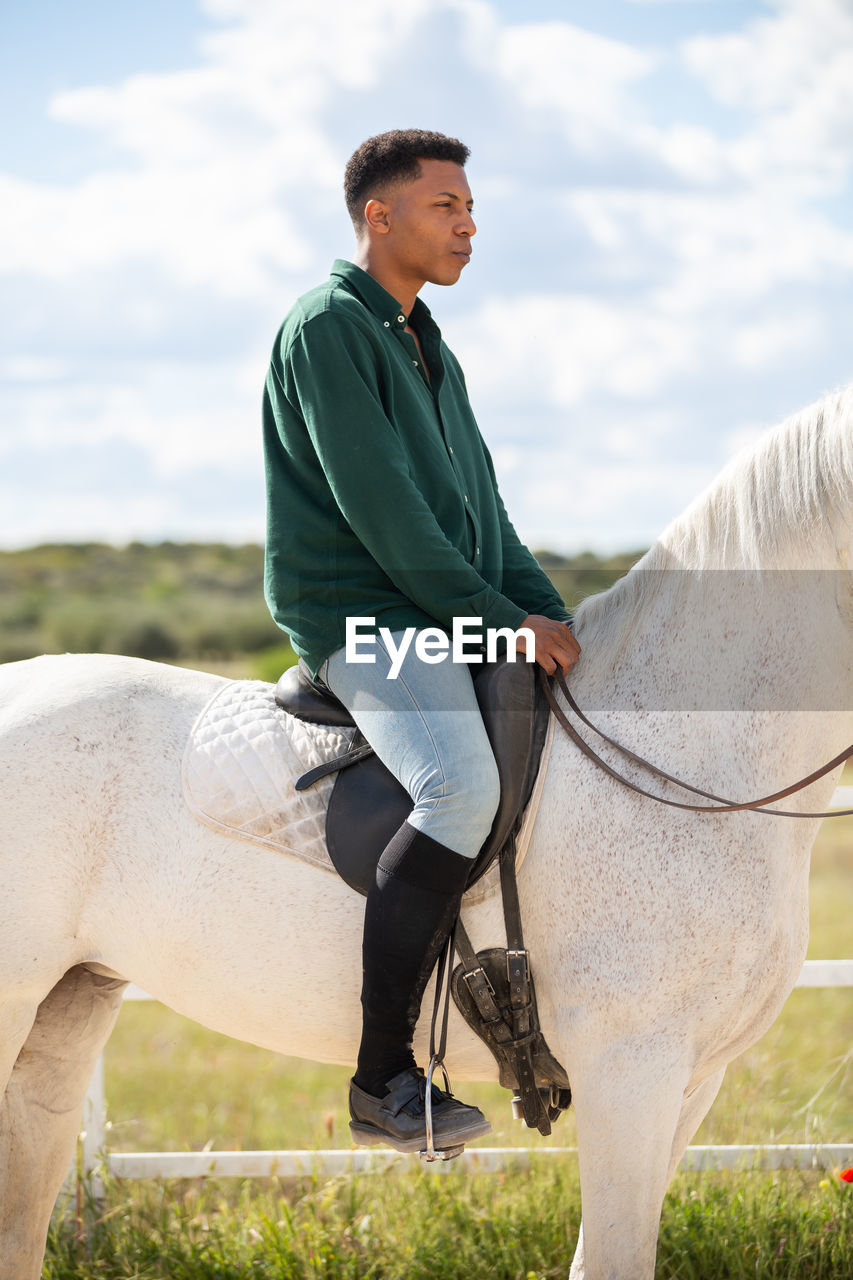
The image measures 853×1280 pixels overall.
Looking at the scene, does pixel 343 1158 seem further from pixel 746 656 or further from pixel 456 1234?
pixel 746 656

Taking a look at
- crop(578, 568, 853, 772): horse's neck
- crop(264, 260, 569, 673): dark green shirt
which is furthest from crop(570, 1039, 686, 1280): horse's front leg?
crop(264, 260, 569, 673): dark green shirt

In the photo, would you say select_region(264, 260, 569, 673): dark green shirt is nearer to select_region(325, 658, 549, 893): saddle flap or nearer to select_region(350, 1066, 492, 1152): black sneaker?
select_region(325, 658, 549, 893): saddle flap

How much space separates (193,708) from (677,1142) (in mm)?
1694

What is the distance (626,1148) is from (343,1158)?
6.14 feet

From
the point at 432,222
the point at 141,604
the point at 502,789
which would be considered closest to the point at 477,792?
the point at 502,789

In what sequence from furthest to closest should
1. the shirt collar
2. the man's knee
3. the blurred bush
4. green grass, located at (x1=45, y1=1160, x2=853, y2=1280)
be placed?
the blurred bush → green grass, located at (x1=45, y1=1160, x2=853, y2=1280) → the shirt collar → the man's knee

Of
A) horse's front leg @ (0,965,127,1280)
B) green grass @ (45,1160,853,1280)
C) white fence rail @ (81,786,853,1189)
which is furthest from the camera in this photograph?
white fence rail @ (81,786,853,1189)

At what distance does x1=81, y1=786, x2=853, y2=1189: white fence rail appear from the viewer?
3.75m

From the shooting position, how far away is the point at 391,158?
9.00 ft

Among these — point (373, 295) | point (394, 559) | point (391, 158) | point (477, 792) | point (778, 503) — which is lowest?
point (477, 792)

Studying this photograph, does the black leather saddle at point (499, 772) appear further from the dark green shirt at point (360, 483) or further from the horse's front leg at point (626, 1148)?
the horse's front leg at point (626, 1148)

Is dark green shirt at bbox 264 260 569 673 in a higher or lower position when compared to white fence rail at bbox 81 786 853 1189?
higher

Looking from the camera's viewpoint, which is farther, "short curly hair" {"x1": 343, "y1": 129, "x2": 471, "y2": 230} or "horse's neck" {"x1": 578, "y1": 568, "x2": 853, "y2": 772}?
"short curly hair" {"x1": 343, "y1": 129, "x2": 471, "y2": 230}

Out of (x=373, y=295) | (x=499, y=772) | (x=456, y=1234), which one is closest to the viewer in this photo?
(x=499, y=772)
